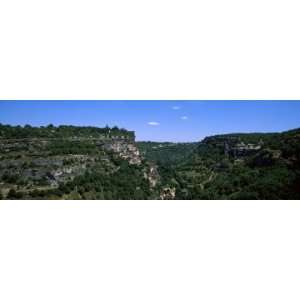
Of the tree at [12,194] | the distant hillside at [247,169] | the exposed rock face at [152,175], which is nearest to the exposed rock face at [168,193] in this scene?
the distant hillside at [247,169]

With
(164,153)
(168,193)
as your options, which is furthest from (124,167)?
(164,153)

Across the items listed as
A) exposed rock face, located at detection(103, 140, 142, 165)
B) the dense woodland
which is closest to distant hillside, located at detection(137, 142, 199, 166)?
the dense woodland

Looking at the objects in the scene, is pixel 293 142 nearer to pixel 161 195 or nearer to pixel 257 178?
pixel 257 178

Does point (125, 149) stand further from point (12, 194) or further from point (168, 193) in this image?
point (12, 194)

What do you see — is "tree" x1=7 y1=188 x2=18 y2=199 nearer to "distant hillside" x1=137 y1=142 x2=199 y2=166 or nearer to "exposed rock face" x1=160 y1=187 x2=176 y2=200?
"exposed rock face" x1=160 y1=187 x2=176 y2=200

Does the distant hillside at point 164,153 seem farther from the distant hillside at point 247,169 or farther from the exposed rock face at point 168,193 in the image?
the exposed rock face at point 168,193

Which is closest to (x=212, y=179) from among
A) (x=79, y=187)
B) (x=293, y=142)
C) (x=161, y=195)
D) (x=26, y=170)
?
(x=161, y=195)

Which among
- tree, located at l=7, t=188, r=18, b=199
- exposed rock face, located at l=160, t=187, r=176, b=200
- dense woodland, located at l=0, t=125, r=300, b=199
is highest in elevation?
dense woodland, located at l=0, t=125, r=300, b=199

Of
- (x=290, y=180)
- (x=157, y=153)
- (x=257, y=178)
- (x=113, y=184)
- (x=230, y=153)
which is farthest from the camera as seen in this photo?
(x=157, y=153)
